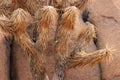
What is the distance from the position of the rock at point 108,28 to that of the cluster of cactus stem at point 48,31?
0.90 m

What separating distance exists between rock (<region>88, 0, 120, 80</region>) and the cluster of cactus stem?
0.90m

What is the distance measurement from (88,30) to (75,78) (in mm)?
1048

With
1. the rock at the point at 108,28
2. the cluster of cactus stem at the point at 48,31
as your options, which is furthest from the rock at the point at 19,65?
the rock at the point at 108,28

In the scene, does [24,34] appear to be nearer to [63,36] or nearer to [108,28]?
[63,36]

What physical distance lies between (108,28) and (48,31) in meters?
1.97

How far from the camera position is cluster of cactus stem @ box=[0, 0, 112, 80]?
5301 millimetres

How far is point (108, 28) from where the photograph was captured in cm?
715

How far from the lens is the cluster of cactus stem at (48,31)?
5.30 metres

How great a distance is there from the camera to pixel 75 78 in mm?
6691

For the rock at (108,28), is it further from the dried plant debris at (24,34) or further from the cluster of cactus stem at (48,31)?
the dried plant debris at (24,34)

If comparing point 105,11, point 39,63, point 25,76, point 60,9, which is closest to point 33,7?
point 60,9

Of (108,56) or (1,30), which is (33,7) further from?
(108,56)

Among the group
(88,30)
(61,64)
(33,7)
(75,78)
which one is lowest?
(75,78)

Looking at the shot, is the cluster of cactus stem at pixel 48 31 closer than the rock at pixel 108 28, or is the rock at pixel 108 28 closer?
the cluster of cactus stem at pixel 48 31
